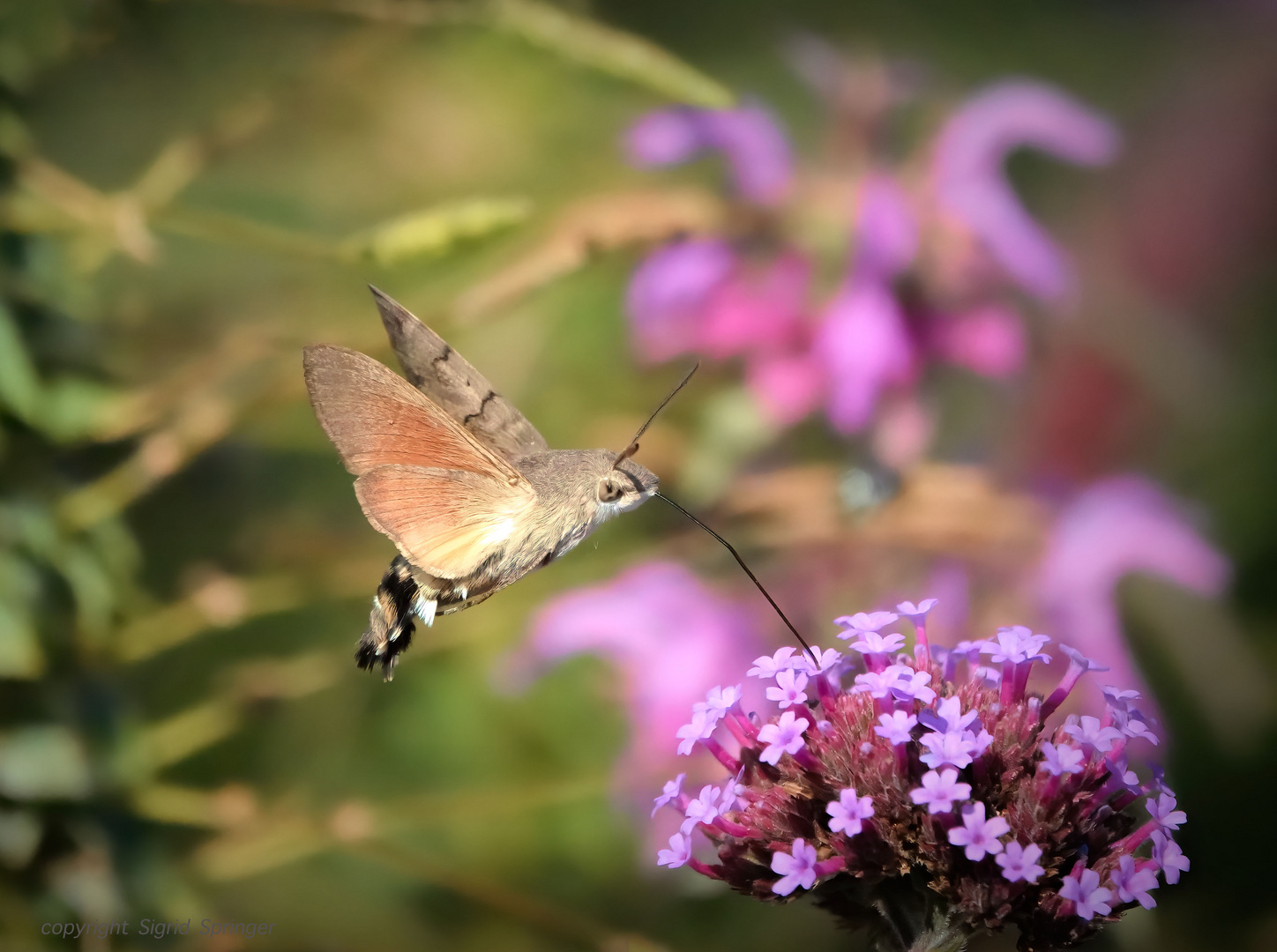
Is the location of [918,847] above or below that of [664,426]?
below

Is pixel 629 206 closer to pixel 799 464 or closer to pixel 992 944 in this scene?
pixel 799 464

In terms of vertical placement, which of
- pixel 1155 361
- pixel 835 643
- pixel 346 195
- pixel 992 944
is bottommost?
pixel 992 944

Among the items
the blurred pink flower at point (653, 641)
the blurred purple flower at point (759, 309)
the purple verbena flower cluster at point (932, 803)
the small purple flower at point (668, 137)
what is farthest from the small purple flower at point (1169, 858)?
the small purple flower at point (668, 137)

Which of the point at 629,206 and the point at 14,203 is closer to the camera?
the point at 14,203

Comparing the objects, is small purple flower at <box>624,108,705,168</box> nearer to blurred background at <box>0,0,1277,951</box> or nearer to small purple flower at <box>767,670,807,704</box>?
blurred background at <box>0,0,1277,951</box>

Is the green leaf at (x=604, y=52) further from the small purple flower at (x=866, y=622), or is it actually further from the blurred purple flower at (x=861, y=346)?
the small purple flower at (x=866, y=622)

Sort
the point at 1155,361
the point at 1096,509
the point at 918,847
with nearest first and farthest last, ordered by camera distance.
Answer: the point at 918,847 < the point at 1096,509 < the point at 1155,361

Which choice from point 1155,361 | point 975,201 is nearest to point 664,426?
point 975,201
